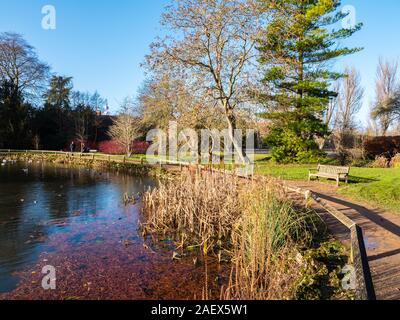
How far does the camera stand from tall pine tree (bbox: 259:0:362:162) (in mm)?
19922

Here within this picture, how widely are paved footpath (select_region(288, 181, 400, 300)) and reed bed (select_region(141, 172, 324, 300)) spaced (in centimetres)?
99

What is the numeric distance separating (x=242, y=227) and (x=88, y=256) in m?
3.07

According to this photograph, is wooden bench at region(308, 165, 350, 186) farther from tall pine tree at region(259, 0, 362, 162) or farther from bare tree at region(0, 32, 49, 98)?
bare tree at region(0, 32, 49, 98)

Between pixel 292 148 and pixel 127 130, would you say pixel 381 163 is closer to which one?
pixel 292 148

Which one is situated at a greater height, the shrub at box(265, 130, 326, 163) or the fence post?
the shrub at box(265, 130, 326, 163)

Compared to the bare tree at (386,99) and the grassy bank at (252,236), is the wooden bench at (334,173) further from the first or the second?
the bare tree at (386,99)

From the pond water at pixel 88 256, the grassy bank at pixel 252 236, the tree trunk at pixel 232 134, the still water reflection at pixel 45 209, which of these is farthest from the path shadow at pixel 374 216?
the tree trunk at pixel 232 134

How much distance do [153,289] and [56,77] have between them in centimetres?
4286

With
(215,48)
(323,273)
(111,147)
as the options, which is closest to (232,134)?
(215,48)

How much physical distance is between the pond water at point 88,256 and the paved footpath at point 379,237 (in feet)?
7.62

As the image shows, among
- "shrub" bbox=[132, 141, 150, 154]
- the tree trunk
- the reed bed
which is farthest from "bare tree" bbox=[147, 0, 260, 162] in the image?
"shrub" bbox=[132, 141, 150, 154]

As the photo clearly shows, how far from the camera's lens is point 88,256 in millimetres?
6652

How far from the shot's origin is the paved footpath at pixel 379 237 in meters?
4.30
